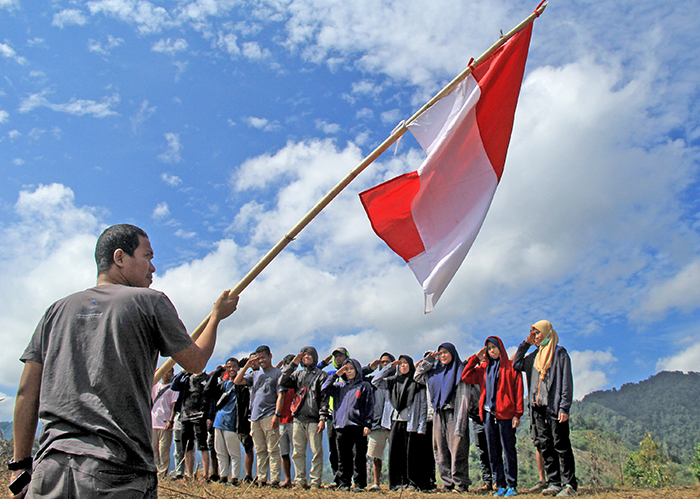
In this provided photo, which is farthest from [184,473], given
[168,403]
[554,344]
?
[554,344]

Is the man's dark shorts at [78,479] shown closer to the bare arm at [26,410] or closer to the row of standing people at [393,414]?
the bare arm at [26,410]

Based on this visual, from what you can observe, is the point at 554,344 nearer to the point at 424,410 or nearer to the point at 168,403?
the point at 424,410

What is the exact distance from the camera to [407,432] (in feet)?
28.6

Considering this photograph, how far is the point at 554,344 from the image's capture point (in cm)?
785

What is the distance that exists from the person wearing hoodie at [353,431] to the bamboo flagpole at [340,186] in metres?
6.02

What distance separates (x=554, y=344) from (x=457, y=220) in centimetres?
425

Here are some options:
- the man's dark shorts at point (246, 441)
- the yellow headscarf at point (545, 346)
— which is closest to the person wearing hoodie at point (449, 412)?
the yellow headscarf at point (545, 346)

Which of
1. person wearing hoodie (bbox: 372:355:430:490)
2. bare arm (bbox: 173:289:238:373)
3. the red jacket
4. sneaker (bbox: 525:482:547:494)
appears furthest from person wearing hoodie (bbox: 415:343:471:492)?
bare arm (bbox: 173:289:238:373)

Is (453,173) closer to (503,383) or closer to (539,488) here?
(503,383)

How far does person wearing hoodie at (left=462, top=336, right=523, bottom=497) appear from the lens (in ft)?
24.9

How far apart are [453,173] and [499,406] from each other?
181 inches

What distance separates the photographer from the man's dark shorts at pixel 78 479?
188 centimetres

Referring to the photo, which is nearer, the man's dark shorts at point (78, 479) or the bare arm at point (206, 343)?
the man's dark shorts at point (78, 479)

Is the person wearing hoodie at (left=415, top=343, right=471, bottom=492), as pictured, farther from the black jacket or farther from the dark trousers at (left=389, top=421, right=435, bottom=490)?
the black jacket
